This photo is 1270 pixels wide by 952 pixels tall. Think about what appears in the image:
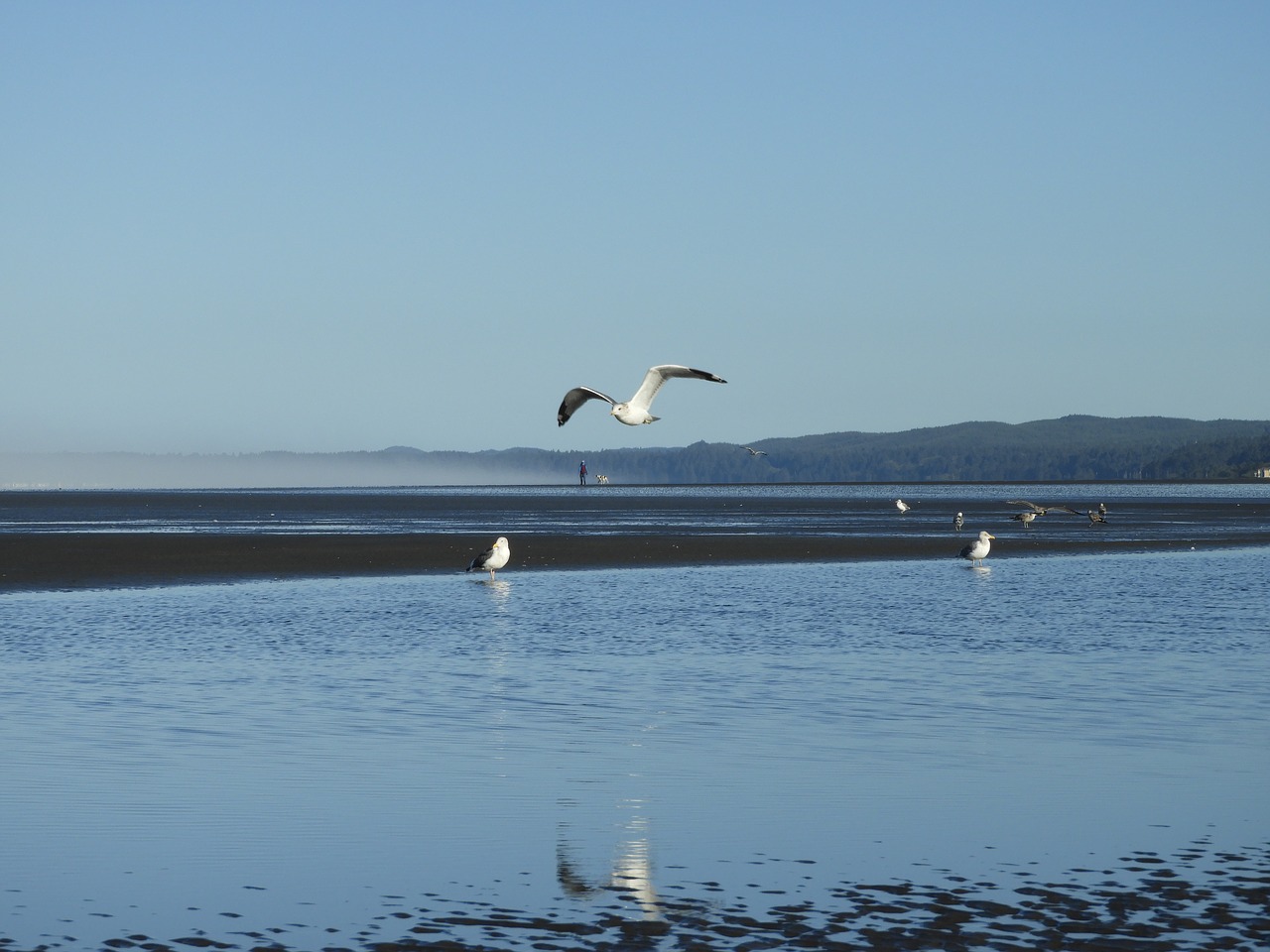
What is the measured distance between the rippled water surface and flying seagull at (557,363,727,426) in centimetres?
295

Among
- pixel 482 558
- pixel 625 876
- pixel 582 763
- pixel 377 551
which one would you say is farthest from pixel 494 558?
pixel 625 876

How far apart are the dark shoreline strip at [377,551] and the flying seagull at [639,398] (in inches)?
435

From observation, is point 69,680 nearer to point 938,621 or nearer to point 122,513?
point 938,621

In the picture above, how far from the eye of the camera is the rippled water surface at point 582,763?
8578mm

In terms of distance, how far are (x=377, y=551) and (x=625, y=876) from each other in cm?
3291

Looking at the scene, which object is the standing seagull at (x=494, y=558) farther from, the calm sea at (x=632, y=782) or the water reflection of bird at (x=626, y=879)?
the water reflection of bird at (x=626, y=879)

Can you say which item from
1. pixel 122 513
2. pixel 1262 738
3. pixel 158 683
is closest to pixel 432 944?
pixel 1262 738

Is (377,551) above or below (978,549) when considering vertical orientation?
below

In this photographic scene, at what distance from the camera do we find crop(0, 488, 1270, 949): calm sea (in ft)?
26.4

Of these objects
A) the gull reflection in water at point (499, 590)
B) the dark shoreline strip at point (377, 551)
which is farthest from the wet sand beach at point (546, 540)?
the gull reflection in water at point (499, 590)

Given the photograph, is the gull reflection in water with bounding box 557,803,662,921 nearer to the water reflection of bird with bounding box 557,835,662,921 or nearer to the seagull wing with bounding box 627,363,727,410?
the water reflection of bird with bounding box 557,835,662,921

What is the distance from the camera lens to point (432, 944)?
7.48m

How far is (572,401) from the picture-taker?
22984mm

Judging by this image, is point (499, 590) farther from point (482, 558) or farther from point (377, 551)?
point (377, 551)
